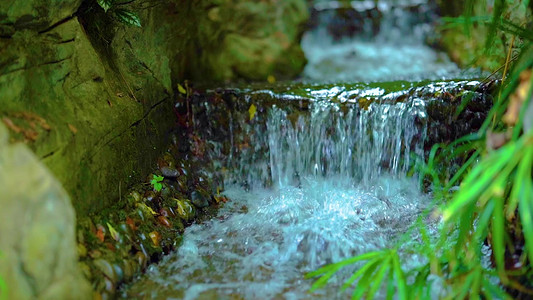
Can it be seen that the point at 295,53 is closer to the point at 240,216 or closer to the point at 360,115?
the point at 360,115

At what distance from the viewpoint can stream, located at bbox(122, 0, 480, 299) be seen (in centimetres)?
267

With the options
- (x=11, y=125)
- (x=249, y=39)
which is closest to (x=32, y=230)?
(x=11, y=125)

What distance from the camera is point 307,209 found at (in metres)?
3.46

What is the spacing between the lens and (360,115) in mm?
3787

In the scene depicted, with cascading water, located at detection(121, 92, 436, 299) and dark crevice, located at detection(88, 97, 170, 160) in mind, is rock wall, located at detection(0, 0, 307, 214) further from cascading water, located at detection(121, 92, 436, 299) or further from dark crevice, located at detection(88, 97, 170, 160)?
cascading water, located at detection(121, 92, 436, 299)

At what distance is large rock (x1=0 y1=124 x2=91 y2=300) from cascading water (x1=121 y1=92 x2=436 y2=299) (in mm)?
521

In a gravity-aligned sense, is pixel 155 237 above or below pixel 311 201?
above

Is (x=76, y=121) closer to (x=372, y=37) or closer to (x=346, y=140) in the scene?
(x=346, y=140)

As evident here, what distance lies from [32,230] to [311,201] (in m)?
2.03

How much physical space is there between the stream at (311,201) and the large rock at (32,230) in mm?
479

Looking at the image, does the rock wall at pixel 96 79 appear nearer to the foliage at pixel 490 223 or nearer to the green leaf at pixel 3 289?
the green leaf at pixel 3 289

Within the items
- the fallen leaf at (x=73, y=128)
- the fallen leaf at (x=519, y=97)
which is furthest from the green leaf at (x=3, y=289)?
the fallen leaf at (x=519, y=97)

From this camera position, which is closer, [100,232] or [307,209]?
[100,232]

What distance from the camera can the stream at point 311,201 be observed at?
2666 millimetres
